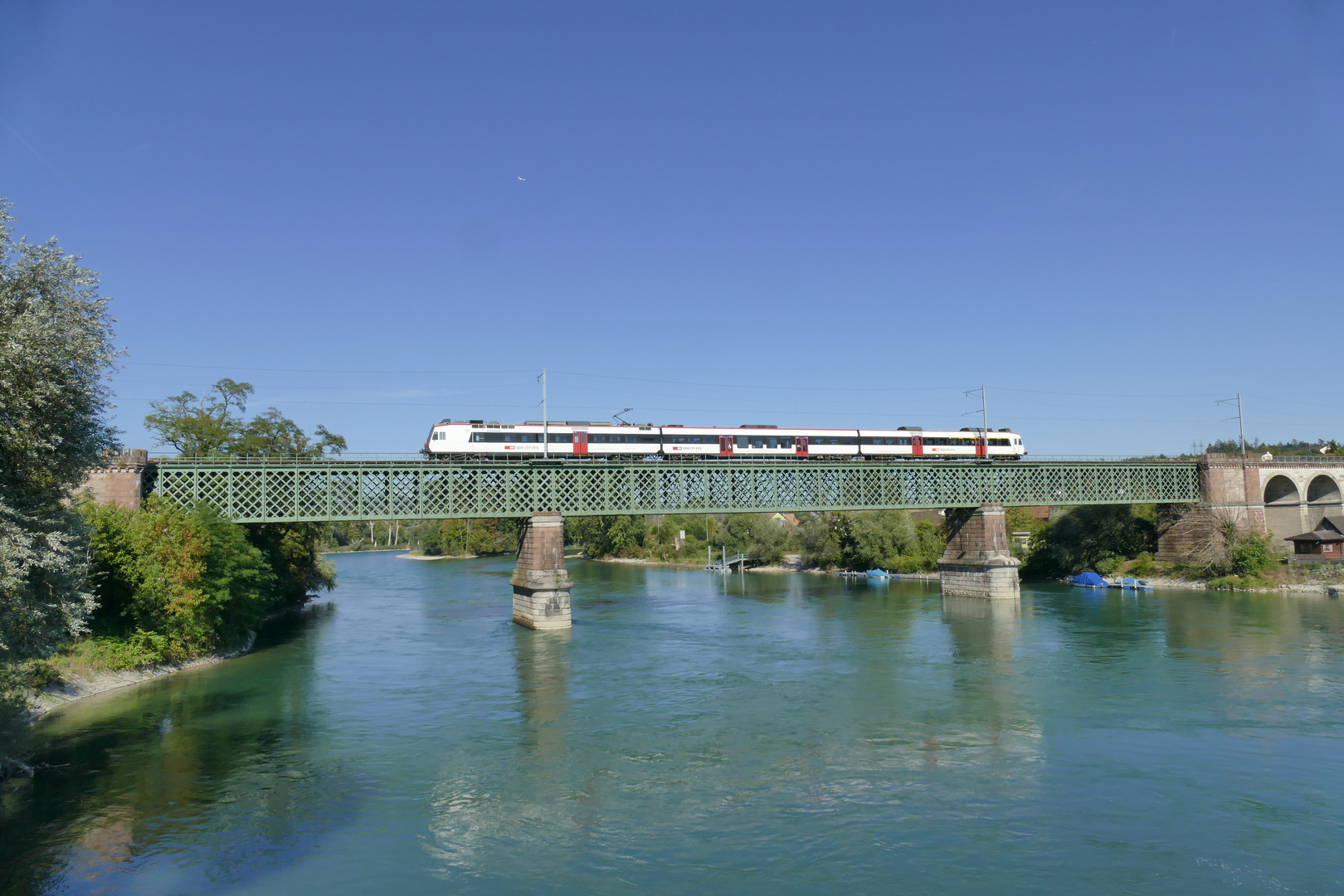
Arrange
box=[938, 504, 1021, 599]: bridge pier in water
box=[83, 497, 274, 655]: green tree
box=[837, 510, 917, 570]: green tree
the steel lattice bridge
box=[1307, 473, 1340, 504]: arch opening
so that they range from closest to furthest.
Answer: box=[83, 497, 274, 655]: green tree
the steel lattice bridge
box=[938, 504, 1021, 599]: bridge pier in water
box=[1307, 473, 1340, 504]: arch opening
box=[837, 510, 917, 570]: green tree

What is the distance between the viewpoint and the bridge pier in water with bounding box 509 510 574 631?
49.5 meters

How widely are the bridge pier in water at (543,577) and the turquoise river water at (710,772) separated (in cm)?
609

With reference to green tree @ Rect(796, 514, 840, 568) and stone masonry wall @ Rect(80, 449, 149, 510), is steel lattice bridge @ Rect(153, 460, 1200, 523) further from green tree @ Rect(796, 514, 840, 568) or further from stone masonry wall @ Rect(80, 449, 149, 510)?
green tree @ Rect(796, 514, 840, 568)

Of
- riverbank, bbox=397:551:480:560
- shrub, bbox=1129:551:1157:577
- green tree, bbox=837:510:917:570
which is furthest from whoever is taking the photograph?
riverbank, bbox=397:551:480:560

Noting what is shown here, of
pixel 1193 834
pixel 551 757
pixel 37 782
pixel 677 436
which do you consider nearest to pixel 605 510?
pixel 677 436

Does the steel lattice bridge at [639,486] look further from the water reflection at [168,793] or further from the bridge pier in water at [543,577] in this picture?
the water reflection at [168,793]

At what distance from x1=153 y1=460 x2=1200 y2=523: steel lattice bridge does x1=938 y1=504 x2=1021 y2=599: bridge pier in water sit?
1.88 metres

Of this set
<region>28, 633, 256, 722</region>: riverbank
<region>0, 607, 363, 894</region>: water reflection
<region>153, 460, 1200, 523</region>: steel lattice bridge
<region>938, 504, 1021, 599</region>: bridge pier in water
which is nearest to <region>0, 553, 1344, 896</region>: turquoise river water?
<region>0, 607, 363, 894</region>: water reflection

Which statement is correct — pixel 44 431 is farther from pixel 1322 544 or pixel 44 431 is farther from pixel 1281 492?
pixel 1281 492

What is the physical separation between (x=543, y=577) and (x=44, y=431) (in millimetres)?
33605

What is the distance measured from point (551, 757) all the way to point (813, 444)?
42.5m

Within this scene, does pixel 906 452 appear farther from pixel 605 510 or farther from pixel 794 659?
pixel 794 659

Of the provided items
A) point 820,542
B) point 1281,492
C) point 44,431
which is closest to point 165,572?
point 44,431

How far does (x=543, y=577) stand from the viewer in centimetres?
4997
